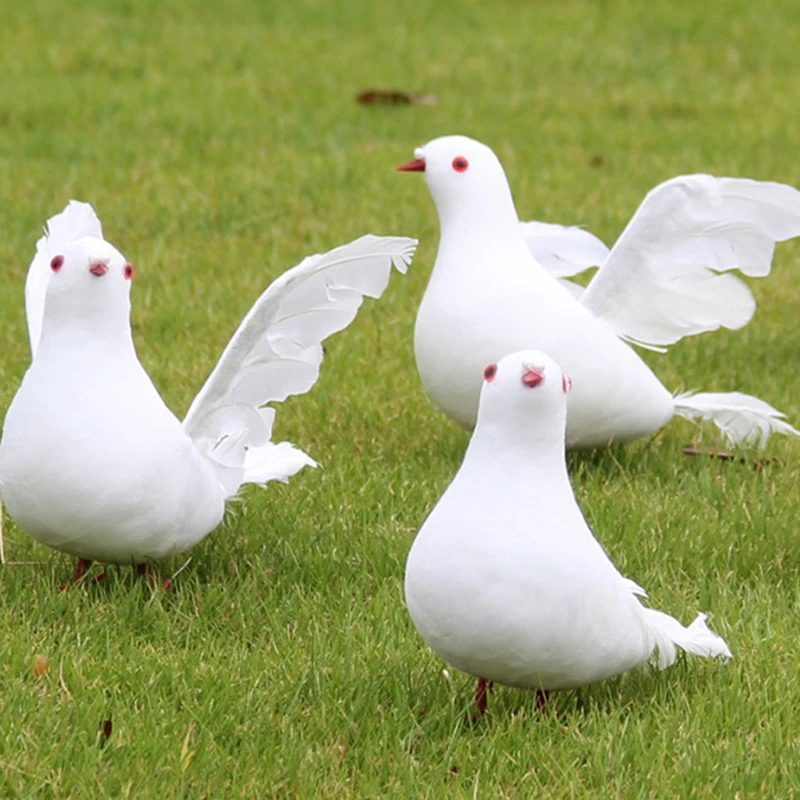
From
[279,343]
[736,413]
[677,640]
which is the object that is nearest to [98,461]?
[279,343]

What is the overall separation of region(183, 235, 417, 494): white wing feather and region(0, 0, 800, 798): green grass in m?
0.33

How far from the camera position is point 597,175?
843 cm

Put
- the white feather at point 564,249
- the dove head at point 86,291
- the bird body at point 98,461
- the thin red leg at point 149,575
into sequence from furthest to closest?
the white feather at point 564,249, the thin red leg at point 149,575, the dove head at point 86,291, the bird body at point 98,461

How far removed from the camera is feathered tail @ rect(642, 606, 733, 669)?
322 centimetres

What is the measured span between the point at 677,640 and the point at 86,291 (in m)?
1.51

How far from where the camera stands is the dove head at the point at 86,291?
11.8 ft

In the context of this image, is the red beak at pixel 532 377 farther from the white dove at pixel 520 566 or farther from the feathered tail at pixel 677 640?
the feathered tail at pixel 677 640

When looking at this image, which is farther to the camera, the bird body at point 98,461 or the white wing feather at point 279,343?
the white wing feather at point 279,343

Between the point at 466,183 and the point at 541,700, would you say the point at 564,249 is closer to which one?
the point at 466,183

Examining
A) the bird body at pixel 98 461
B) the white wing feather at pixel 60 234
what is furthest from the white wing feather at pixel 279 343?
the white wing feather at pixel 60 234

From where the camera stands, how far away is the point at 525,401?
2.99 metres

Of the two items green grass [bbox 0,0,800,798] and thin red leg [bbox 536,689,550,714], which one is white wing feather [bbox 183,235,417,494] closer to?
green grass [bbox 0,0,800,798]

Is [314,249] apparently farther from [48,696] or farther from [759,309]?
[48,696]

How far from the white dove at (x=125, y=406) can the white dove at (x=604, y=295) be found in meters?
0.74
